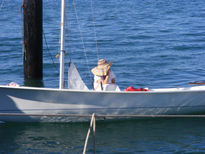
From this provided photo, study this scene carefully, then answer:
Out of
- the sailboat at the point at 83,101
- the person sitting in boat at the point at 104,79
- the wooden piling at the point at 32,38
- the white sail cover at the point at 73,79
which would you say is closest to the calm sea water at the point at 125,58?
the sailboat at the point at 83,101

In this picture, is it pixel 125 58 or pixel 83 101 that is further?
pixel 125 58

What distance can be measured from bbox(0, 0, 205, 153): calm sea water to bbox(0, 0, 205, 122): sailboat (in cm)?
42

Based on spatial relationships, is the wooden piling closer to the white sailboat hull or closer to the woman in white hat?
the woman in white hat

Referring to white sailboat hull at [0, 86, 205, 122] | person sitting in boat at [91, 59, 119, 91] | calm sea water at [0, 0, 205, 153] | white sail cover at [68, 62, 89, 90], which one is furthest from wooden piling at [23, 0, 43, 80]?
white sailboat hull at [0, 86, 205, 122]

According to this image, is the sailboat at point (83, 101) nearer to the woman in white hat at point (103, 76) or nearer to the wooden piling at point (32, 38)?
the woman in white hat at point (103, 76)

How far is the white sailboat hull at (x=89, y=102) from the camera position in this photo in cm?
884

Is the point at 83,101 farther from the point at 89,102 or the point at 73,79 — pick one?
the point at 73,79

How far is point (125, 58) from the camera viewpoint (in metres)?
16.4

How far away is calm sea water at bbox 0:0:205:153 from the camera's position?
342 inches

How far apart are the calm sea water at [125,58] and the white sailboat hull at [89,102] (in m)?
0.43

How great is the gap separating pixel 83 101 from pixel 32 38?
325cm

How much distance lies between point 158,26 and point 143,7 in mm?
7178


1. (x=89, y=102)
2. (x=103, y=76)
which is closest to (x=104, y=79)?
(x=103, y=76)

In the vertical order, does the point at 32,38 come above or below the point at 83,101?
above
